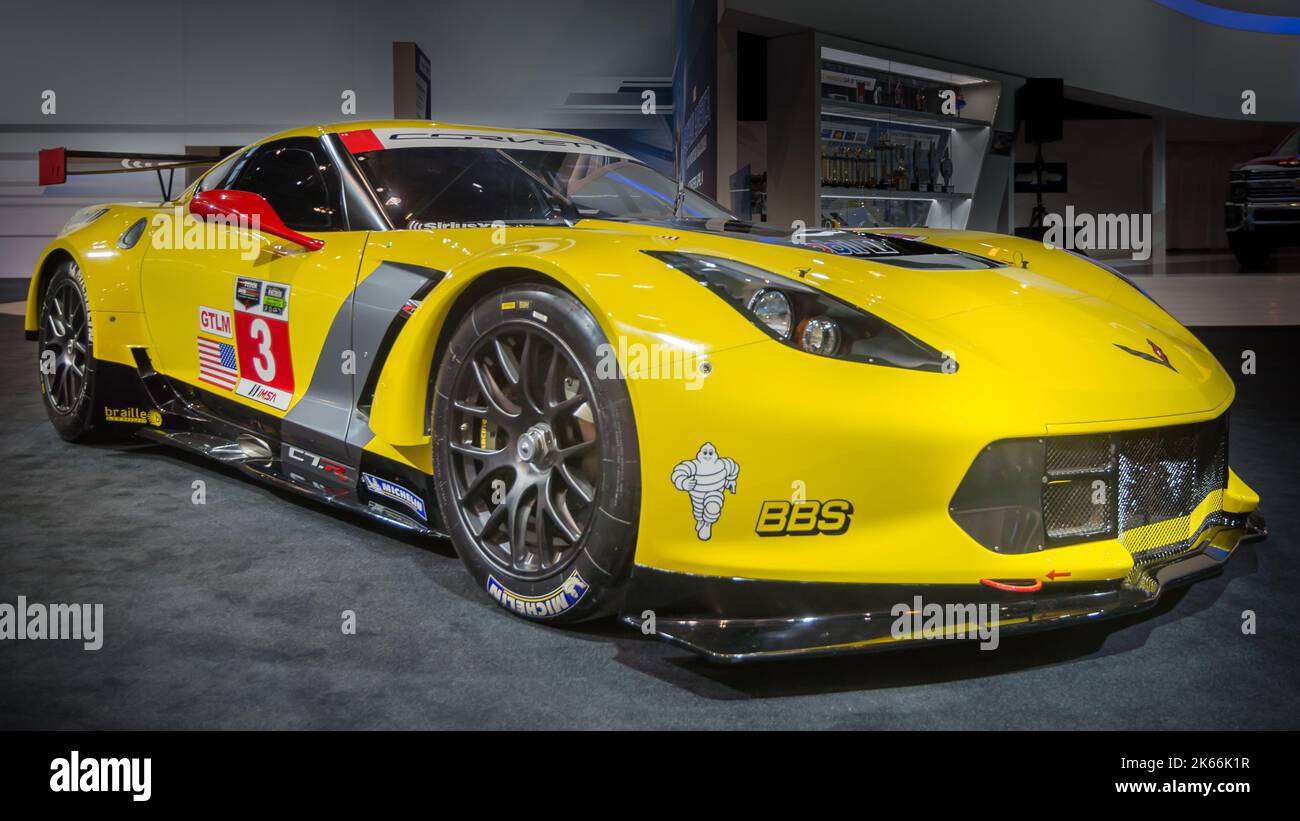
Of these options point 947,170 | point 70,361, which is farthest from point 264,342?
point 947,170

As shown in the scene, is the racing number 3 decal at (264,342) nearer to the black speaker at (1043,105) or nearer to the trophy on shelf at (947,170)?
the trophy on shelf at (947,170)

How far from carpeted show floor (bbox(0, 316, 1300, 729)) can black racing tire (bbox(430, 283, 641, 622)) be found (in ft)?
0.43

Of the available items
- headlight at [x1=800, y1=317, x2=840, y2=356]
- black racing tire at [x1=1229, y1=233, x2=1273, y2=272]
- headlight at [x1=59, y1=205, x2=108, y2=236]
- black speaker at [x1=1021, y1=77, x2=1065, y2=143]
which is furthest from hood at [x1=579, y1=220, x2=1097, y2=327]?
black racing tire at [x1=1229, y1=233, x2=1273, y2=272]

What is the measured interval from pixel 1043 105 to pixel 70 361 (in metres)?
12.6

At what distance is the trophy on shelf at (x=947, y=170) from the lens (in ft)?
43.7

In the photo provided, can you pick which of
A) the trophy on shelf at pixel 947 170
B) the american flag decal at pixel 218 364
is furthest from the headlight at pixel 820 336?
the trophy on shelf at pixel 947 170

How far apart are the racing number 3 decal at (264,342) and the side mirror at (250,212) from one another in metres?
0.14

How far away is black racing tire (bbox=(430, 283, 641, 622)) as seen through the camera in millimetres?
2143

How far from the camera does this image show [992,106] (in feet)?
44.1

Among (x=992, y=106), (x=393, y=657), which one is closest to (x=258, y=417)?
(x=393, y=657)

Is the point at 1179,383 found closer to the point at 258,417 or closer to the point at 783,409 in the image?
the point at 783,409

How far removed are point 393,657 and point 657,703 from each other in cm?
55

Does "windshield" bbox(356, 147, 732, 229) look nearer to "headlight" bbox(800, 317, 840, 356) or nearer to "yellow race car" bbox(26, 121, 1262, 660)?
"yellow race car" bbox(26, 121, 1262, 660)

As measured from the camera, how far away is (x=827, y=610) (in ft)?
6.62
